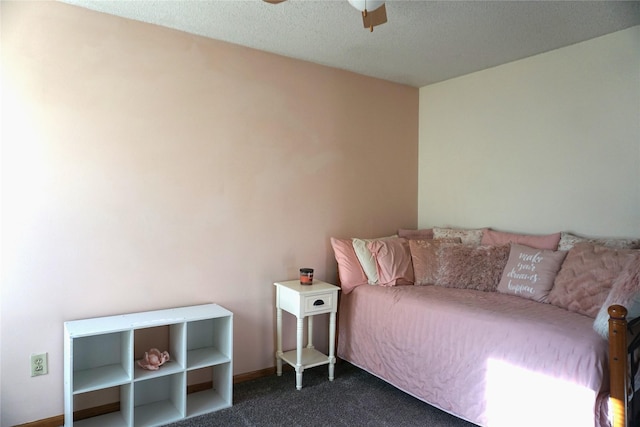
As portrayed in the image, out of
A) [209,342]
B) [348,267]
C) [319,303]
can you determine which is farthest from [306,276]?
[209,342]

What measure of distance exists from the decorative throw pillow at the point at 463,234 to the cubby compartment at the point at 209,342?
183 cm

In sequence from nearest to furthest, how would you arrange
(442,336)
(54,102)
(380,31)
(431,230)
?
(54,102), (442,336), (380,31), (431,230)

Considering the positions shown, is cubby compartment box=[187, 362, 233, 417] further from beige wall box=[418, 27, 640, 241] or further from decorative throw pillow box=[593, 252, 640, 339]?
beige wall box=[418, 27, 640, 241]

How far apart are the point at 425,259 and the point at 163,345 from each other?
1.86 m

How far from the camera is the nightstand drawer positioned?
2.87 metres

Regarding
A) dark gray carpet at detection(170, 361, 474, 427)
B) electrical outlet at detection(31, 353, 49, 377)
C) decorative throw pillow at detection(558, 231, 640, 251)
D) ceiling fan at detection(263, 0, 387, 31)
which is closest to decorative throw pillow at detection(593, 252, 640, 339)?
decorative throw pillow at detection(558, 231, 640, 251)

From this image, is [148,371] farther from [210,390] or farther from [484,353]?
[484,353]

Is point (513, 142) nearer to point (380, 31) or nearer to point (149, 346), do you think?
point (380, 31)

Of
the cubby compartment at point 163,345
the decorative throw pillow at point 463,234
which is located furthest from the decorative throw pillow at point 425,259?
the cubby compartment at point 163,345

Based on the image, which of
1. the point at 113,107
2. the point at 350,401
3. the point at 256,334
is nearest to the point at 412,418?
the point at 350,401

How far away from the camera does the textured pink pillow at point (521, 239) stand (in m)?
2.85

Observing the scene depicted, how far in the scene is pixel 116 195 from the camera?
2.51 meters

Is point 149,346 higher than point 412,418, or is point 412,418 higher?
point 149,346

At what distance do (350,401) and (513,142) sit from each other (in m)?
2.20
